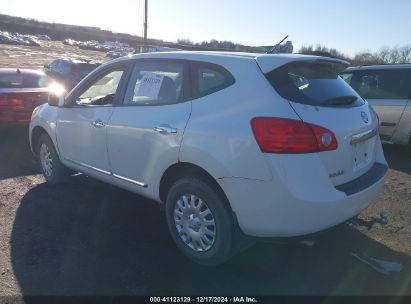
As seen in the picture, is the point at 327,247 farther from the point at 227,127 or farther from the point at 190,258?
the point at 227,127

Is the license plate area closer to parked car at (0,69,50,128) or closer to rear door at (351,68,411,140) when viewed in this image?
rear door at (351,68,411,140)

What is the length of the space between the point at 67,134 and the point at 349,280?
3465 millimetres

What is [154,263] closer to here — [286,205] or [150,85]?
[286,205]

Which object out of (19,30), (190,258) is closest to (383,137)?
(190,258)

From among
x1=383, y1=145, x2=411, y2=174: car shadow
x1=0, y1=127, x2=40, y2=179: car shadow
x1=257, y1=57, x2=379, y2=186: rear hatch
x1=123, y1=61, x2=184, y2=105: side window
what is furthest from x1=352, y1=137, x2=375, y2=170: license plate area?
x1=0, y1=127, x2=40, y2=179: car shadow

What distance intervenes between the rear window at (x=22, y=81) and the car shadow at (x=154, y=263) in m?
4.47

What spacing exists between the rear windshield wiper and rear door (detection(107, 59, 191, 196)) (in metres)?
1.11

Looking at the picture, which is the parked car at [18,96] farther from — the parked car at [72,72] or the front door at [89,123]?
the parked car at [72,72]

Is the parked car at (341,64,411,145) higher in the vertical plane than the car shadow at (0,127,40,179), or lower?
higher

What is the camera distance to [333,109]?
313cm

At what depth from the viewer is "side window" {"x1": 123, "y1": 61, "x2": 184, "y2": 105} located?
360 centimetres

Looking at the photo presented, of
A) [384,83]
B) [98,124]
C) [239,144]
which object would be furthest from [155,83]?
[384,83]

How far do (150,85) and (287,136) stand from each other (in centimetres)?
159

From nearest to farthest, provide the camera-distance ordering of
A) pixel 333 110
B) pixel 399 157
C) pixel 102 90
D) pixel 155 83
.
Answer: pixel 333 110 → pixel 155 83 → pixel 102 90 → pixel 399 157
